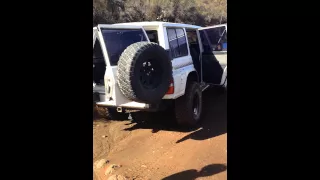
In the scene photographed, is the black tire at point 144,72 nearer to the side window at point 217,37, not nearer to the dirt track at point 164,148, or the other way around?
the dirt track at point 164,148

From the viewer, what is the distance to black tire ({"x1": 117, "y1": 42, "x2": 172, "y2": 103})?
144 inches

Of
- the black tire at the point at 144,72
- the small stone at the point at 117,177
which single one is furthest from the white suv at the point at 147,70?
the small stone at the point at 117,177

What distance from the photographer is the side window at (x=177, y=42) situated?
4840 millimetres

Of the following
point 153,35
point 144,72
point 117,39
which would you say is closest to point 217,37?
point 153,35

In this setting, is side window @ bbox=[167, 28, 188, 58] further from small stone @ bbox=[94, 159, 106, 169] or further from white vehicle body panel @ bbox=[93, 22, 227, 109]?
small stone @ bbox=[94, 159, 106, 169]

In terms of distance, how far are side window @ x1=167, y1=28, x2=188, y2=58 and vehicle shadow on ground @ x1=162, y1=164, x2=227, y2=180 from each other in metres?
2.00

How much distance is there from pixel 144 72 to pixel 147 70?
10cm

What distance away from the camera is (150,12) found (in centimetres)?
1343

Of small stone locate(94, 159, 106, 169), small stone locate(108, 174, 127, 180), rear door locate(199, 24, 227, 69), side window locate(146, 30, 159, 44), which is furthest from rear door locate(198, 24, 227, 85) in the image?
small stone locate(108, 174, 127, 180)

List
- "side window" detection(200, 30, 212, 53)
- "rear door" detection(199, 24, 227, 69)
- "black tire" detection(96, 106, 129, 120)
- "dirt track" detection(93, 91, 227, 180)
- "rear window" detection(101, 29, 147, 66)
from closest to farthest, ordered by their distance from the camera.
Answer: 1. "dirt track" detection(93, 91, 227, 180)
2. "rear window" detection(101, 29, 147, 66)
3. "black tire" detection(96, 106, 129, 120)
4. "rear door" detection(199, 24, 227, 69)
5. "side window" detection(200, 30, 212, 53)

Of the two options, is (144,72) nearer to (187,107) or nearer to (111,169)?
Answer: (187,107)
